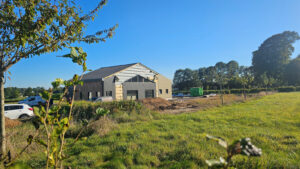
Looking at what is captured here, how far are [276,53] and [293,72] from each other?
8.95 m

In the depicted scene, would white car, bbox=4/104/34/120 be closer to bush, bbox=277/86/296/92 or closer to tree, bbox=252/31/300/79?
bush, bbox=277/86/296/92

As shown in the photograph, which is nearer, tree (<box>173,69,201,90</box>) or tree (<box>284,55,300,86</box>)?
tree (<box>284,55,300,86</box>)

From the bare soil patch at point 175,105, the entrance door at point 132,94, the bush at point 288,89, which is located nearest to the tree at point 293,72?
the bush at point 288,89

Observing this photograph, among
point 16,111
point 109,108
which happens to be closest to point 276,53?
point 109,108

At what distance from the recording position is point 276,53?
52.9 m

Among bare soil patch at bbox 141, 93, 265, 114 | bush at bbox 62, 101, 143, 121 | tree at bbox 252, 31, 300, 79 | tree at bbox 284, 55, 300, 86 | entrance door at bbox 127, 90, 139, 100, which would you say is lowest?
bare soil patch at bbox 141, 93, 265, 114

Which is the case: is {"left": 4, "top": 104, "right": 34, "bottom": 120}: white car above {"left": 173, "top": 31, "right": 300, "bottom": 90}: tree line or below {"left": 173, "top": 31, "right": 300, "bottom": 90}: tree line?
below

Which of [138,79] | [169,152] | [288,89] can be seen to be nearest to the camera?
[169,152]

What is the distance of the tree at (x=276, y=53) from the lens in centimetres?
5184

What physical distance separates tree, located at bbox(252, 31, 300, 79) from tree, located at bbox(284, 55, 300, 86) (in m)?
2.35

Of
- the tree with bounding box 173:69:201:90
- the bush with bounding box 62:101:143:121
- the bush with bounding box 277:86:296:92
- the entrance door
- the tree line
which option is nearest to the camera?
the bush with bounding box 62:101:143:121

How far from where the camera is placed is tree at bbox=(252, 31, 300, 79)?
51844mm

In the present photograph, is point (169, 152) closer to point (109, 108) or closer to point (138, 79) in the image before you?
point (109, 108)

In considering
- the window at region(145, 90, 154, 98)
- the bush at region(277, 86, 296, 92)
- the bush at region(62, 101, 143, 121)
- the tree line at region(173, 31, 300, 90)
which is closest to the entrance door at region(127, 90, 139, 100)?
the window at region(145, 90, 154, 98)
